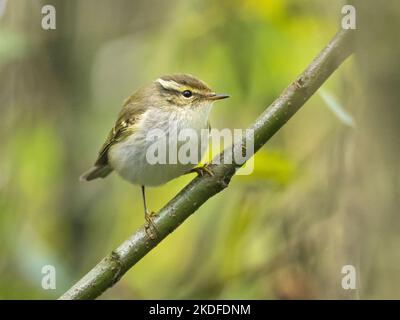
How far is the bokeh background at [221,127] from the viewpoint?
205 cm

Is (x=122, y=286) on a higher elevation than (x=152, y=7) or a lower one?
lower

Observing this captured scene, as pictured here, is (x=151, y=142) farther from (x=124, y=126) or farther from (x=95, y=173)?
(x=95, y=173)

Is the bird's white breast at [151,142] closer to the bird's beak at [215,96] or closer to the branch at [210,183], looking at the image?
the bird's beak at [215,96]

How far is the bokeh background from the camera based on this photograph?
2.05m

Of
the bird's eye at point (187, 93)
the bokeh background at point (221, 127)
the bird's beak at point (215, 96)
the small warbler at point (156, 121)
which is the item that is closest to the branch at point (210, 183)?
the bokeh background at point (221, 127)

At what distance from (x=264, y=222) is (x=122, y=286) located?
1189mm

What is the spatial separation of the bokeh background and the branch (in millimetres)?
189

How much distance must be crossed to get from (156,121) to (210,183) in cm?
Answer: 133

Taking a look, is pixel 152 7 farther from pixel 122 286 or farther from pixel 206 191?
pixel 206 191

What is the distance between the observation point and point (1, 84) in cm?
496

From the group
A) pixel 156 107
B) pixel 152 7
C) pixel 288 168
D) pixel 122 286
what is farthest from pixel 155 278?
pixel 152 7

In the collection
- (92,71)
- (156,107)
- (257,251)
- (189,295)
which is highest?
(92,71)

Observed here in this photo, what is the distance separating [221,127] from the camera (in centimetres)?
496

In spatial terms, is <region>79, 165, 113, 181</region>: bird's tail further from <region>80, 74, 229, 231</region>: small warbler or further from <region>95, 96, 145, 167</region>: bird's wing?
<region>80, 74, 229, 231</region>: small warbler
